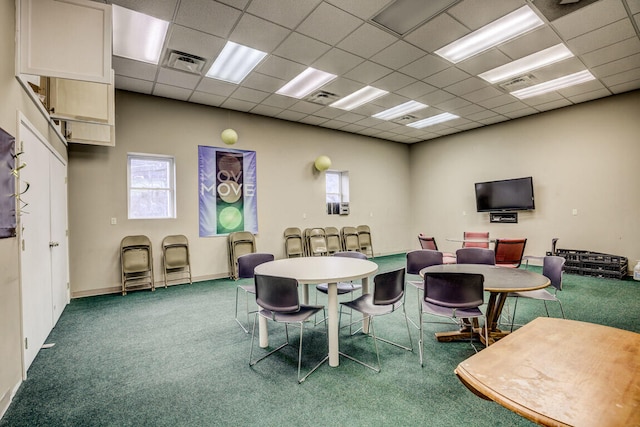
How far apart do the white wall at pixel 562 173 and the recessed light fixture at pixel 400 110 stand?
2.56 metres

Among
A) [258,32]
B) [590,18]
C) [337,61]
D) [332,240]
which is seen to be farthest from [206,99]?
[590,18]

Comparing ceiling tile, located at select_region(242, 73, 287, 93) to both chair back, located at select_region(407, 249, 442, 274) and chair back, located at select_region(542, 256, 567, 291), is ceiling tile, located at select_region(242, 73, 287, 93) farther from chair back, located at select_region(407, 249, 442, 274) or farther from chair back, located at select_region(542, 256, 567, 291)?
chair back, located at select_region(542, 256, 567, 291)

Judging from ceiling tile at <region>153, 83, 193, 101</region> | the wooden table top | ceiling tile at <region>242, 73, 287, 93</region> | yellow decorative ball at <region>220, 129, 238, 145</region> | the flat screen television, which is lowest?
the wooden table top

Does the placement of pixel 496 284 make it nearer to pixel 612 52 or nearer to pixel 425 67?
pixel 425 67

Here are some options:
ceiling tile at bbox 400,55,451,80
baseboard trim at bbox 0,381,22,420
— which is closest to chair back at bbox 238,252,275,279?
baseboard trim at bbox 0,381,22,420

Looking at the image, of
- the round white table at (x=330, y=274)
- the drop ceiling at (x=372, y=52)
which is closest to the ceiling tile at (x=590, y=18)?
the drop ceiling at (x=372, y=52)

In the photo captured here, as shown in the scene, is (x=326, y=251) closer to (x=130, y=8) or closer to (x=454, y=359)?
(x=454, y=359)

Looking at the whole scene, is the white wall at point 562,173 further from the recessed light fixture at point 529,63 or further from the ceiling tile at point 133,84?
the ceiling tile at point 133,84

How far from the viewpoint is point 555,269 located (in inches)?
124

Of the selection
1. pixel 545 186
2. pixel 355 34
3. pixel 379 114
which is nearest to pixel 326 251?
pixel 379 114

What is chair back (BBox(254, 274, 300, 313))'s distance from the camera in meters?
2.40

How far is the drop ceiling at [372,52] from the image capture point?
129 inches

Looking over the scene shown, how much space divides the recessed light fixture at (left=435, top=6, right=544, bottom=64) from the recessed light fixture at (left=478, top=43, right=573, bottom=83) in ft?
2.54

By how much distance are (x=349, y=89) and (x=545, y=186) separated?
194 inches
